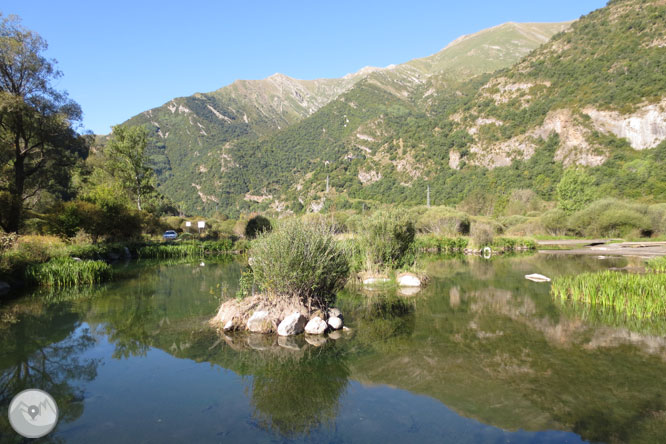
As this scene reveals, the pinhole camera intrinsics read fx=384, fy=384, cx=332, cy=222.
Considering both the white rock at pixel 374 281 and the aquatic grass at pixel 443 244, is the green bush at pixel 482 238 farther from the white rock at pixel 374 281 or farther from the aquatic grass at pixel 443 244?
the white rock at pixel 374 281

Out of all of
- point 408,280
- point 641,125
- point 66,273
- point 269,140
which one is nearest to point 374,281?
point 408,280

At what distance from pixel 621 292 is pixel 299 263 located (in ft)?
31.5

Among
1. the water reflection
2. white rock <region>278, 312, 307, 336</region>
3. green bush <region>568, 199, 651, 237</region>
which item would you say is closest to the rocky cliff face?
green bush <region>568, 199, 651, 237</region>

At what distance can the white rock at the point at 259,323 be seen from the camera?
9.09 m

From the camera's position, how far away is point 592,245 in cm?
3603

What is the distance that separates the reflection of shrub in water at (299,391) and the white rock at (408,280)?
8.46 meters

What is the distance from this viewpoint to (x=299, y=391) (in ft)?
20.1

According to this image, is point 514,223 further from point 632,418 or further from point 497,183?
point 632,418

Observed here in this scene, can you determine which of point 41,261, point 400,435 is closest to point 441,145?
point 41,261

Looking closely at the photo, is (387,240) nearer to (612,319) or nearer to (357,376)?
(612,319)

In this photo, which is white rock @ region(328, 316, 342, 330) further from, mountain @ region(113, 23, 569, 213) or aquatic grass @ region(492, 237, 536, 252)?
mountain @ region(113, 23, 569, 213)

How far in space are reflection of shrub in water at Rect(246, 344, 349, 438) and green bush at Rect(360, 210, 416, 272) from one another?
8912 millimetres

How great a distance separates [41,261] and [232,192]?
113991mm

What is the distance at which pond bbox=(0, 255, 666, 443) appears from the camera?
5.00 meters
